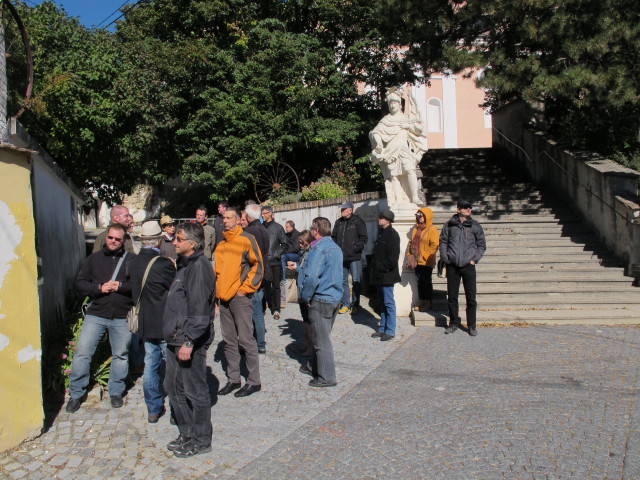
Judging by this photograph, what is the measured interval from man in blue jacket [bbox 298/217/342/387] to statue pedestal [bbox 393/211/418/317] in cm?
311

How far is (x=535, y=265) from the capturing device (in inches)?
406

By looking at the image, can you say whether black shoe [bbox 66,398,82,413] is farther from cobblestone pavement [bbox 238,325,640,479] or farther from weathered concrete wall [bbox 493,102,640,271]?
weathered concrete wall [bbox 493,102,640,271]

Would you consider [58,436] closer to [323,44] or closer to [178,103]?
[178,103]

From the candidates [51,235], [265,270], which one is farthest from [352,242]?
[51,235]

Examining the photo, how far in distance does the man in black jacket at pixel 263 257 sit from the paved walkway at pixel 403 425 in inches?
14.4

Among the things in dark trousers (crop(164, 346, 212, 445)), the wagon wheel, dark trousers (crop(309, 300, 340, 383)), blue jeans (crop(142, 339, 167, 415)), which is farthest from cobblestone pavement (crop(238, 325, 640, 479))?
the wagon wheel

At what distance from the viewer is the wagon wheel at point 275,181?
724 inches

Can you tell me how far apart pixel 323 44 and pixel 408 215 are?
1078 cm

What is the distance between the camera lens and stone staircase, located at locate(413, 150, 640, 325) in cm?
895

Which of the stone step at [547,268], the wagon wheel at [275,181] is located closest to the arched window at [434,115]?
the wagon wheel at [275,181]

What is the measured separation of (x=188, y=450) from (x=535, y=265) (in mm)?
7383

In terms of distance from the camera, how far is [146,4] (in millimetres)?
21672

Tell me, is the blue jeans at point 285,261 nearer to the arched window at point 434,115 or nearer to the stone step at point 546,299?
the stone step at point 546,299

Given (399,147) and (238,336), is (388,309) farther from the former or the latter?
(399,147)
